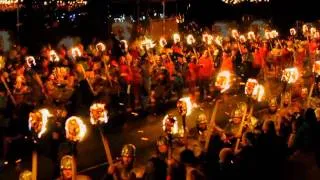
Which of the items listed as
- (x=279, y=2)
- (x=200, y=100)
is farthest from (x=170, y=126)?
(x=279, y=2)

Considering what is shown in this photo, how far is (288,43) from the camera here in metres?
27.1

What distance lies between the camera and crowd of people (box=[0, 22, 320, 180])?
10.1 m

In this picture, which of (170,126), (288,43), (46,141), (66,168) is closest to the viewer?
(66,168)

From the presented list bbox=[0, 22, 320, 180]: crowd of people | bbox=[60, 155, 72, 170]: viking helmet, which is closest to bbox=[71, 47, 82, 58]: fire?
bbox=[0, 22, 320, 180]: crowd of people

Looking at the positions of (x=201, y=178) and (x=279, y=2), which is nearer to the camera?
(x=201, y=178)

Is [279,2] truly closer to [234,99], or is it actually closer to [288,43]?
[288,43]

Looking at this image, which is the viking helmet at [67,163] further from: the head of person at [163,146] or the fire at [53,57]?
the fire at [53,57]

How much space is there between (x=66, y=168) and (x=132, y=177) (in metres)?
0.99

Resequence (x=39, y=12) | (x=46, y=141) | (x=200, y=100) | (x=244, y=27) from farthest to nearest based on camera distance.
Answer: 1. (x=244, y=27)
2. (x=39, y=12)
3. (x=200, y=100)
4. (x=46, y=141)

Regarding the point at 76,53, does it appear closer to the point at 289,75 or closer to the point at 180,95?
the point at 180,95

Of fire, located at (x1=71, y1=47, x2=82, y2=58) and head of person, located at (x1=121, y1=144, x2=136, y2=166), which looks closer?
head of person, located at (x1=121, y1=144, x2=136, y2=166)

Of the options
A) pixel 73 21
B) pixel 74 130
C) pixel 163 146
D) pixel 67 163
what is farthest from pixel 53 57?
pixel 67 163

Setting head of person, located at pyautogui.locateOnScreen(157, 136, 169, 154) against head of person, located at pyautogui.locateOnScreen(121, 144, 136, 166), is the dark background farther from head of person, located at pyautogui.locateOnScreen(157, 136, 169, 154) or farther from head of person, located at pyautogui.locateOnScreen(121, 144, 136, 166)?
head of person, located at pyautogui.locateOnScreen(121, 144, 136, 166)

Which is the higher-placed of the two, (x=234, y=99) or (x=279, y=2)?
(x=279, y=2)
